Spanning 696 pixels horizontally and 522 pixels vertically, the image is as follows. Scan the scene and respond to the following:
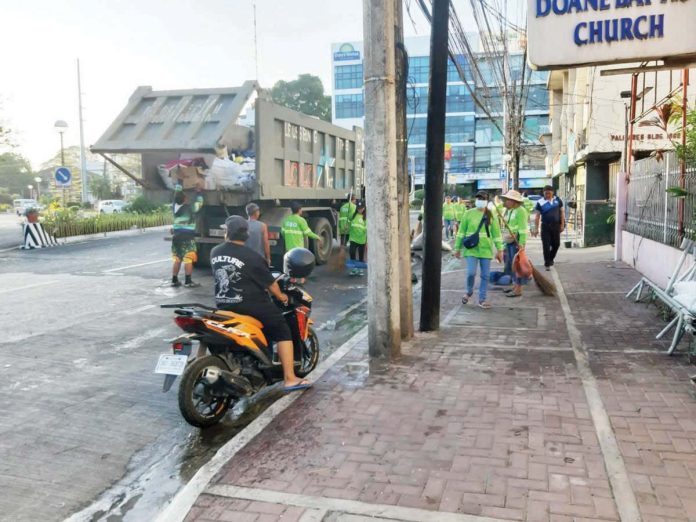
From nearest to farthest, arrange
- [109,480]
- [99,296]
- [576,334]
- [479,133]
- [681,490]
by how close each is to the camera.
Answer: [681,490]
[109,480]
[576,334]
[99,296]
[479,133]

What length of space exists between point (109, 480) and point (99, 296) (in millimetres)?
6485

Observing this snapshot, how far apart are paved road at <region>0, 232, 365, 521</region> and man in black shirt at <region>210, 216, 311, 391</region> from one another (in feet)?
2.42

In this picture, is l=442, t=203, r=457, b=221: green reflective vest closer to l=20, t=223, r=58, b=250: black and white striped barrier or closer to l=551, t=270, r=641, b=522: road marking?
l=20, t=223, r=58, b=250: black and white striped barrier

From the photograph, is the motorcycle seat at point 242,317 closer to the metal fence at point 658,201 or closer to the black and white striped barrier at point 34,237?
the metal fence at point 658,201

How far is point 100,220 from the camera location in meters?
22.6

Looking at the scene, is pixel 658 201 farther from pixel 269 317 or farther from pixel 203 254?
pixel 203 254

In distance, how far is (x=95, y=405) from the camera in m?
5.02

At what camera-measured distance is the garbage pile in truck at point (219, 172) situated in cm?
1067

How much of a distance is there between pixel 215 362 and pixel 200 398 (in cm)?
28

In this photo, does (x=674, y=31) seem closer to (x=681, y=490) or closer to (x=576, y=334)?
(x=576, y=334)

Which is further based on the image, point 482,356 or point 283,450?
point 482,356

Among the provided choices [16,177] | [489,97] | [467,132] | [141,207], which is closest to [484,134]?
[467,132]

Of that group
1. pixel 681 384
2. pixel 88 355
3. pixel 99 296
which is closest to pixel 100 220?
pixel 99 296

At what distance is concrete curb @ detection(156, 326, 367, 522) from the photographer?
10.9 ft
